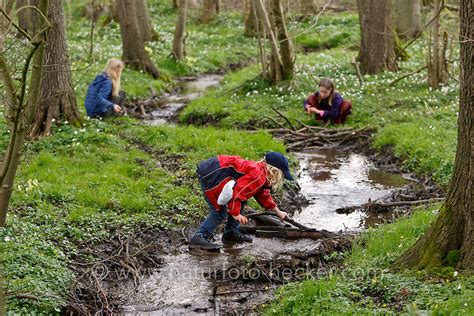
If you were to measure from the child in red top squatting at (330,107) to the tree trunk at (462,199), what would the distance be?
8.13 metres

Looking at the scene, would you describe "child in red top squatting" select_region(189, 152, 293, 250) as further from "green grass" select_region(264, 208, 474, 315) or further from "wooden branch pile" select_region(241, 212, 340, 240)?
"green grass" select_region(264, 208, 474, 315)

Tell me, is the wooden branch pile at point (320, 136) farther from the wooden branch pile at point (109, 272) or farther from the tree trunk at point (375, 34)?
the wooden branch pile at point (109, 272)

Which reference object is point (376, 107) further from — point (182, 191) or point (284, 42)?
point (182, 191)

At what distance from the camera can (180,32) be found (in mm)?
22594

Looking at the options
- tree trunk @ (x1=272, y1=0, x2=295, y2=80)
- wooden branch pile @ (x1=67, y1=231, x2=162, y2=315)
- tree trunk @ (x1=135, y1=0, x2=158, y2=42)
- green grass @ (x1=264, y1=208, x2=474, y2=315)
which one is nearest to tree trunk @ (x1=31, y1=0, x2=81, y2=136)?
wooden branch pile @ (x1=67, y1=231, x2=162, y2=315)

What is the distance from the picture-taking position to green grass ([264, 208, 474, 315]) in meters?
5.43

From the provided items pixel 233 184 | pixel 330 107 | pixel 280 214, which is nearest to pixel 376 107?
pixel 330 107

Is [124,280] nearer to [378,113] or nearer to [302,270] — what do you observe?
[302,270]

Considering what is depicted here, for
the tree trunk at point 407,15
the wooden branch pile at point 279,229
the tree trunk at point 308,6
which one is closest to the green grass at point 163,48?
the tree trunk at point 308,6

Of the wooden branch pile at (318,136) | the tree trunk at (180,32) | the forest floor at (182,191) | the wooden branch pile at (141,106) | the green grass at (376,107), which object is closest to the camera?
the forest floor at (182,191)

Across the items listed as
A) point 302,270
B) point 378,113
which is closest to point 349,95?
point 378,113

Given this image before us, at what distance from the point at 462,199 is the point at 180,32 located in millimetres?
17712

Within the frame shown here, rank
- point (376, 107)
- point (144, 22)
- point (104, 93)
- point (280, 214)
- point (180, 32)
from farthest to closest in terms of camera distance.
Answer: point (144, 22)
point (180, 32)
point (376, 107)
point (104, 93)
point (280, 214)

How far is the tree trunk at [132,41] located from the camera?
19.4 meters
